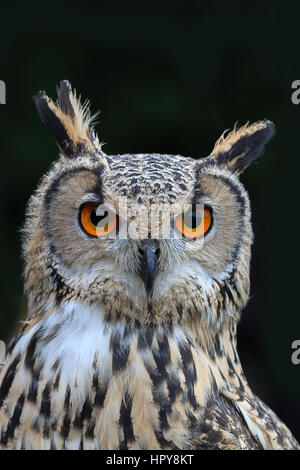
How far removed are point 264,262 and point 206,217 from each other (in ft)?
7.38

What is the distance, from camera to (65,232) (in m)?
1.68

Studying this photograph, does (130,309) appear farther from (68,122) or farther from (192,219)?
(68,122)

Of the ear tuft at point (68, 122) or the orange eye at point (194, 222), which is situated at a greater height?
the ear tuft at point (68, 122)

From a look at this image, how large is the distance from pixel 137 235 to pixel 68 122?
45cm

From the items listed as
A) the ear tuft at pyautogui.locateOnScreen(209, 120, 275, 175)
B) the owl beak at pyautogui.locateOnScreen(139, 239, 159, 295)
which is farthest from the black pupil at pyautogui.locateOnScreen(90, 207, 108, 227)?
the ear tuft at pyautogui.locateOnScreen(209, 120, 275, 175)

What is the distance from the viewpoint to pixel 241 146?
188 cm

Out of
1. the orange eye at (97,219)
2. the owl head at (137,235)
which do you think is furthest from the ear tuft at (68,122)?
the orange eye at (97,219)

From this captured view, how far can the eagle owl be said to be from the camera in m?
1.58

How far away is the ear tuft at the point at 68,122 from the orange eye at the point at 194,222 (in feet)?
1.07

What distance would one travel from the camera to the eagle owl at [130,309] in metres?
1.58

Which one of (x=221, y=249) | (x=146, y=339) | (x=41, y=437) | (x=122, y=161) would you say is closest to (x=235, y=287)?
(x=221, y=249)

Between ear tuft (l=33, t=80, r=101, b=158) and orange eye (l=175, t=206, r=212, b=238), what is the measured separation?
12.9 inches

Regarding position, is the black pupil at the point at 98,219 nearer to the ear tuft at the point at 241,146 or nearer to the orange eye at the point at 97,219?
the orange eye at the point at 97,219

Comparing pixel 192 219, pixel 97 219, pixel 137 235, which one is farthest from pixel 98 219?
pixel 192 219
